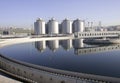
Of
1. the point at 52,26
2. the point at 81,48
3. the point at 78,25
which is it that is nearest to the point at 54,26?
the point at 52,26

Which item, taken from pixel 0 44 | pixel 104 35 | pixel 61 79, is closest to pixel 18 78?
pixel 61 79

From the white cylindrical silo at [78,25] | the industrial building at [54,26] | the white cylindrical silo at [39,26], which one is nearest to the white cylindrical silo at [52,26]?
the industrial building at [54,26]

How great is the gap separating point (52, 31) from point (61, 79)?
264 feet

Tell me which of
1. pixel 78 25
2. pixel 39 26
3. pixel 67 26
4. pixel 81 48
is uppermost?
pixel 78 25

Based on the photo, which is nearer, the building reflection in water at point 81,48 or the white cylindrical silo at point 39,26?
the building reflection in water at point 81,48

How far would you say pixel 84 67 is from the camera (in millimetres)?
23109

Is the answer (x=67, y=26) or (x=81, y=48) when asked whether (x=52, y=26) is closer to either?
(x=67, y=26)

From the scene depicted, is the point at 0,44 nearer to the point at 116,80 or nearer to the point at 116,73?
the point at 116,73

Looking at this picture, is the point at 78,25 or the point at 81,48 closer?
Result: the point at 81,48

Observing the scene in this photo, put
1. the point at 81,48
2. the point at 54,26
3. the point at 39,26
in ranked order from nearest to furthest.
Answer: the point at 81,48 < the point at 39,26 < the point at 54,26

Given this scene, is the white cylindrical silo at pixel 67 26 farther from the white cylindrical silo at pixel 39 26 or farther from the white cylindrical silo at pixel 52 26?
the white cylindrical silo at pixel 39 26

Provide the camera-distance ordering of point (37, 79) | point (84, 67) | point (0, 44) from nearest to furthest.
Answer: point (37, 79) < point (84, 67) < point (0, 44)

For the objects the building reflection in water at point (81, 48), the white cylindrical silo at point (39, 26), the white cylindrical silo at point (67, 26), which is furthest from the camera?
the white cylindrical silo at point (67, 26)

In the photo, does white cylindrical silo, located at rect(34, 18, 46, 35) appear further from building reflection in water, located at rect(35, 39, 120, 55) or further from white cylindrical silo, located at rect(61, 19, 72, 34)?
building reflection in water, located at rect(35, 39, 120, 55)
